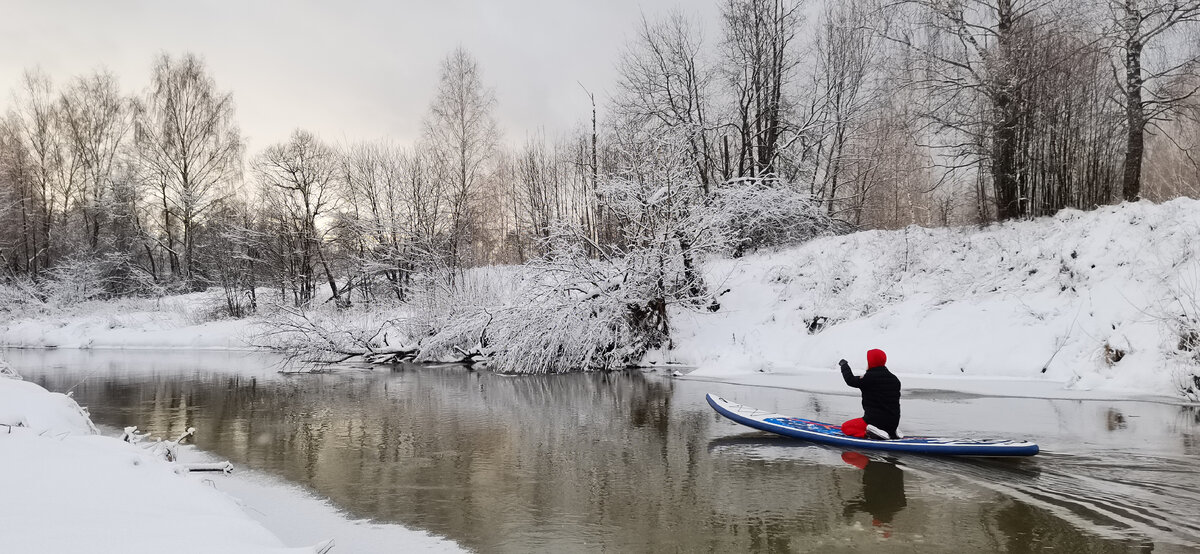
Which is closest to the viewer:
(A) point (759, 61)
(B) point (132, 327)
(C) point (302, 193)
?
(A) point (759, 61)

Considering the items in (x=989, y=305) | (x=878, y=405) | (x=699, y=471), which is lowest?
(x=699, y=471)

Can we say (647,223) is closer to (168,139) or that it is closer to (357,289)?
(357,289)

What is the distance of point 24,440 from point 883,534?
632 cm

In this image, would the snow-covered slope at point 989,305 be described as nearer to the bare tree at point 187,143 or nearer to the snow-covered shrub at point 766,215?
the snow-covered shrub at point 766,215

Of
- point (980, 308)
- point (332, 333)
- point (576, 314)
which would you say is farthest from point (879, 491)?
point (332, 333)

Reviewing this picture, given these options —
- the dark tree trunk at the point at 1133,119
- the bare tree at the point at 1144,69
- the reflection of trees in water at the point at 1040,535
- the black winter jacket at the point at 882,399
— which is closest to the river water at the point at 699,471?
the reflection of trees in water at the point at 1040,535

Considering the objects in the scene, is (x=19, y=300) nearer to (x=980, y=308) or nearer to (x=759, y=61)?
(x=759, y=61)

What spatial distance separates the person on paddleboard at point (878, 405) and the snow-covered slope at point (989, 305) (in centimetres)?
511

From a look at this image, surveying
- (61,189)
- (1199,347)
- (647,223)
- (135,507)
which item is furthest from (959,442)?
(61,189)

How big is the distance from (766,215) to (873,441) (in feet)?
45.6

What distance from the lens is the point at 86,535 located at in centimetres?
332

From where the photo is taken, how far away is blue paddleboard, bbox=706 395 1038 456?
723 centimetres

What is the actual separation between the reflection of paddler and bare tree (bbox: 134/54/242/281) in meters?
37.3

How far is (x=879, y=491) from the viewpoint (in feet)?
21.1
